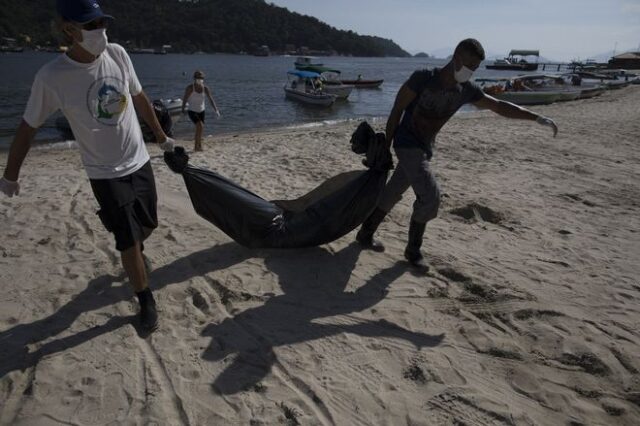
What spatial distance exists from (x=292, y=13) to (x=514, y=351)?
527 feet

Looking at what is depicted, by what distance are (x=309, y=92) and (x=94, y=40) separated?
2006 cm

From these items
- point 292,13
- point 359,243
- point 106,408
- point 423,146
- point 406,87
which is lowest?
point 106,408

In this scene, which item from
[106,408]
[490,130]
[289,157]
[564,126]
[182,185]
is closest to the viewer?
[106,408]

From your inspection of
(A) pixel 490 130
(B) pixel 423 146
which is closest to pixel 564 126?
(A) pixel 490 130

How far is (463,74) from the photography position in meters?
3.25

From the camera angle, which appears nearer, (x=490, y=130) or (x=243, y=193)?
(x=243, y=193)

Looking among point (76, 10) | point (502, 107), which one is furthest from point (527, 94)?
point (76, 10)

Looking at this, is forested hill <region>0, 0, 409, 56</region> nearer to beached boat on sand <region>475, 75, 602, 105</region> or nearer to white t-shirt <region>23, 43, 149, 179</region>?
beached boat on sand <region>475, 75, 602, 105</region>

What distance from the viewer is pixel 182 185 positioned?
562cm

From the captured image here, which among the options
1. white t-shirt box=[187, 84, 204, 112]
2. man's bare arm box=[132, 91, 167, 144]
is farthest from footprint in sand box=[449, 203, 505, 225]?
white t-shirt box=[187, 84, 204, 112]

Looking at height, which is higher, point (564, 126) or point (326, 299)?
→ point (564, 126)

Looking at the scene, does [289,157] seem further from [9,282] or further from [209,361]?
[209,361]

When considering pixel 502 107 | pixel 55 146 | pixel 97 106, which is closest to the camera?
pixel 97 106

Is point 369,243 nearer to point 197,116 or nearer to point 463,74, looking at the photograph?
point 463,74
